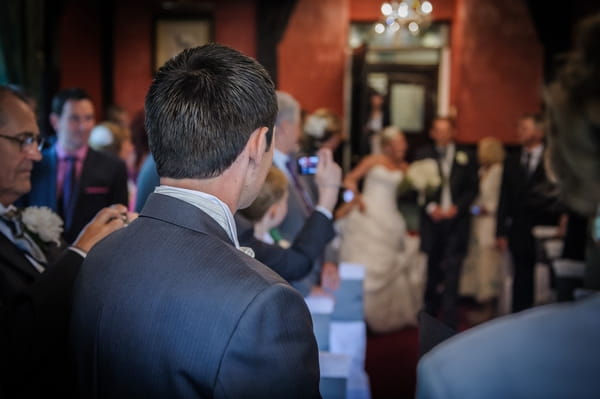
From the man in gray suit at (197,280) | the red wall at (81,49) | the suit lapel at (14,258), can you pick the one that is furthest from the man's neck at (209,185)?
the red wall at (81,49)

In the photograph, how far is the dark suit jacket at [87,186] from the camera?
121 inches

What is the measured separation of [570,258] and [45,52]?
16.1ft

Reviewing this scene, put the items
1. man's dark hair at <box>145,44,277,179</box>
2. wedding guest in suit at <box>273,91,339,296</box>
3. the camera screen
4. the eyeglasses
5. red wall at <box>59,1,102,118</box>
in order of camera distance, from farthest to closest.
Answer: red wall at <box>59,1,102,118</box> < wedding guest in suit at <box>273,91,339,296</box> < the camera screen < the eyeglasses < man's dark hair at <box>145,44,277,179</box>

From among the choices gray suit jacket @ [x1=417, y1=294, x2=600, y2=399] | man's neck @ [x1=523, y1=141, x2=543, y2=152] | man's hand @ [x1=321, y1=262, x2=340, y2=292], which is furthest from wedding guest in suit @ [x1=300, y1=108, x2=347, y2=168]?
gray suit jacket @ [x1=417, y1=294, x2=600, y2=399]

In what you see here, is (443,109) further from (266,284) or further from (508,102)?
(266,284)

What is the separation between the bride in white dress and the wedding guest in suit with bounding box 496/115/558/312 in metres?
0.94

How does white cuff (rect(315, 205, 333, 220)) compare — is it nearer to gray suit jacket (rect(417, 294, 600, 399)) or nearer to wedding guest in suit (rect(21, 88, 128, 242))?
wedding guest in suit (rect(21, 88, 128, 242))

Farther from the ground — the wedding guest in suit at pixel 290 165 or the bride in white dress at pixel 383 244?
the wedding guest in suit at pixel 290 165

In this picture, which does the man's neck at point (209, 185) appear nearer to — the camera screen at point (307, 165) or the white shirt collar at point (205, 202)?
the white shirt collar at point (205, 202)

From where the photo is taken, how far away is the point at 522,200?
5129 mm

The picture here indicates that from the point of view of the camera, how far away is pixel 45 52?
6031 millimetres

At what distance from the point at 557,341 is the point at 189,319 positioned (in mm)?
542

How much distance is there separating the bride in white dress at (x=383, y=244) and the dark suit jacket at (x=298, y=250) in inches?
127

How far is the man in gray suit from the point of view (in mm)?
973
